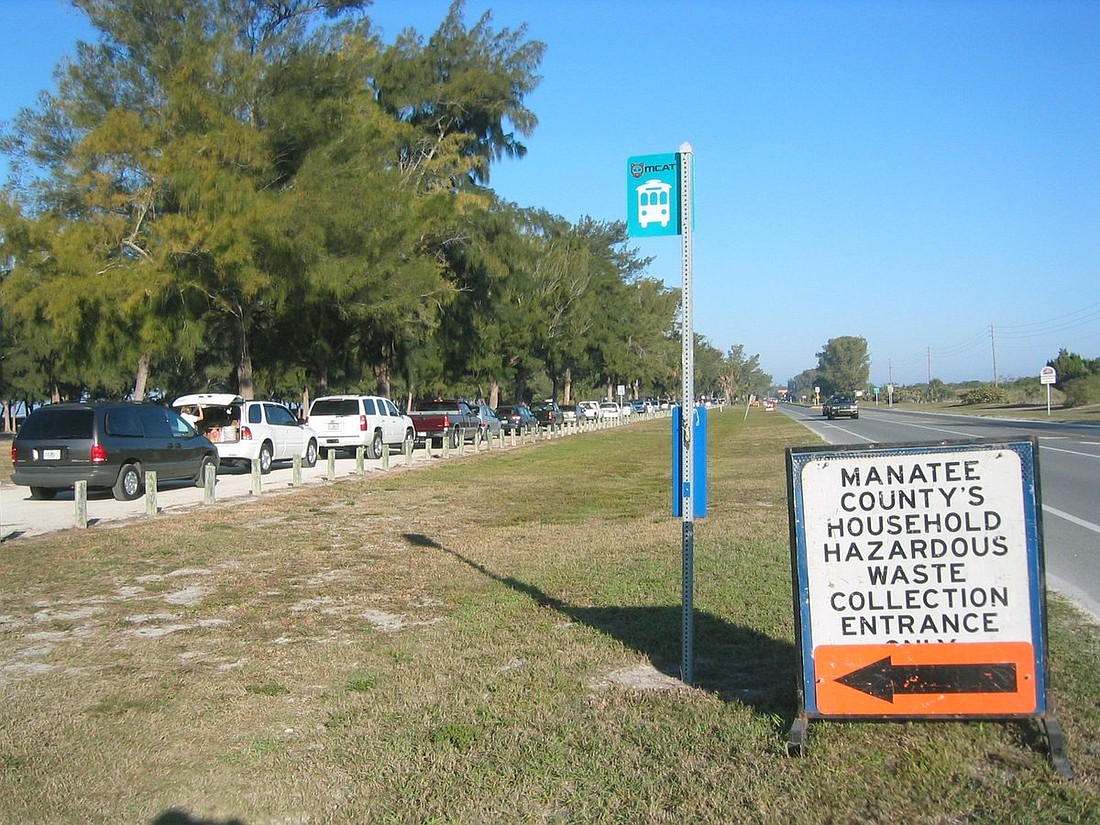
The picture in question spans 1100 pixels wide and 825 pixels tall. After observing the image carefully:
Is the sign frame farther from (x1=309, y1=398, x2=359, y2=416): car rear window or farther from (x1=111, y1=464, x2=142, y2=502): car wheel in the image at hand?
(x1=309, y1=398, x2=359, y2=416): car rear window

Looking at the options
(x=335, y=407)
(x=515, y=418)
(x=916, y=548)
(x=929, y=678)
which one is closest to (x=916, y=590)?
(x=916, y=548)

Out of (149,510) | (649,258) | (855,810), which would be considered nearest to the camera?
(855,810)

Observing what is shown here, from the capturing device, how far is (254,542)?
12016 millimetres

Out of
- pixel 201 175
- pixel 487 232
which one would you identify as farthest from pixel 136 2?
pixel 487 232

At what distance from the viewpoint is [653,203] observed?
5914 millimetres

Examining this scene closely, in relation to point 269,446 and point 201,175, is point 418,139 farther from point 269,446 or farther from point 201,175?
point 269,446

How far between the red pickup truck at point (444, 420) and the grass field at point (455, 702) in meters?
23.4

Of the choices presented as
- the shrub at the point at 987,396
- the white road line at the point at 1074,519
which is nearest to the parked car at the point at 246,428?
the white road line at the point at 1074,519

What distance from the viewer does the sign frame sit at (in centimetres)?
472

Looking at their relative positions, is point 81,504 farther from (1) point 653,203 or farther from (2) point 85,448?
(1) point 653,203

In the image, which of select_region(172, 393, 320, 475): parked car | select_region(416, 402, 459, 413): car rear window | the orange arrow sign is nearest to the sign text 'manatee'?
the orange arrow sign

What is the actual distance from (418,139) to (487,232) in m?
4.49

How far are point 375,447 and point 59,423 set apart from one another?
13139 mm

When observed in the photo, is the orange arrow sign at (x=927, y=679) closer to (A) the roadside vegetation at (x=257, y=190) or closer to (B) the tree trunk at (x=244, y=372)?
(A) the roadside vegetation at (x=257, y=190)
